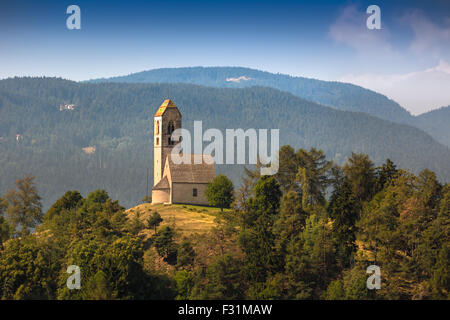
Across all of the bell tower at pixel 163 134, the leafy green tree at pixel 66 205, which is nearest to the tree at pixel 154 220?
the bell tower at pixel 163 134

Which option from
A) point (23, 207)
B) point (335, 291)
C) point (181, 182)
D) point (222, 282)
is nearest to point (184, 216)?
point (181, 182)

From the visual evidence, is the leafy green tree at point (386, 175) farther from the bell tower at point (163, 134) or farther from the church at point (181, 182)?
the bell tower at point (163, 134)

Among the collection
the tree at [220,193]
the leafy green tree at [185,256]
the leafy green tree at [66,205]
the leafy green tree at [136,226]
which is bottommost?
the leafy green tree at [185,256]

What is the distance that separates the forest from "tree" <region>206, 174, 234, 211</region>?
6.05 m

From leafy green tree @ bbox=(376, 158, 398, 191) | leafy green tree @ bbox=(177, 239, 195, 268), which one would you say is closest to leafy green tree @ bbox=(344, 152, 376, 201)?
leafy green tree @ bbox=(376, 158, 398, 191)

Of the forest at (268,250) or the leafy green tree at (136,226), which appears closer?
the forest at (268,250)

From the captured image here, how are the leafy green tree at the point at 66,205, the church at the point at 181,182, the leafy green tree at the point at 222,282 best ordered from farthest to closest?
the leafy green tree at the point at 66,205 → the church at the point at 181,182 → the leafy green tree at the point at 222,282

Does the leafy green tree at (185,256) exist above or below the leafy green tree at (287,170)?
below

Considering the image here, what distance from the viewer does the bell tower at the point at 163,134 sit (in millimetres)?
102438

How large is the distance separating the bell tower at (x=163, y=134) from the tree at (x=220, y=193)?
984 cm
